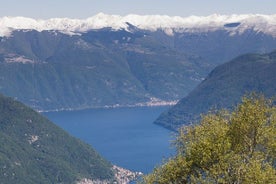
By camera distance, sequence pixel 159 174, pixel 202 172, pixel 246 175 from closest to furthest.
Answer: pixel 246 175 → pixel 202 172 → pixel 159 174

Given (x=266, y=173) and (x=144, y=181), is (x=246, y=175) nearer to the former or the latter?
(x=266, y=173)

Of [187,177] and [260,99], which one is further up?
[260,99]

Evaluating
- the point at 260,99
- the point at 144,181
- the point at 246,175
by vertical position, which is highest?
the point at 260,99

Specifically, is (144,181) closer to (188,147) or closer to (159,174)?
(159,174)

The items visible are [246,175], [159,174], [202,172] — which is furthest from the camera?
[159,174]

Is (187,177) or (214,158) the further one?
(187,177)

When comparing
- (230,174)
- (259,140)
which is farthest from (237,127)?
(230,174)

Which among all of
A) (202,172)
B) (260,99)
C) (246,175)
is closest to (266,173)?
(246,175)
